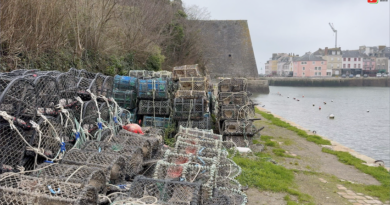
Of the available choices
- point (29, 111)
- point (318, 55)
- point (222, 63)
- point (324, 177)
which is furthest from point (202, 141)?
point (318, 55)

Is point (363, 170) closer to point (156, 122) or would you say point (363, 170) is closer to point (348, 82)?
point (156, 122)

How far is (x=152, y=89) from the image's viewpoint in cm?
677

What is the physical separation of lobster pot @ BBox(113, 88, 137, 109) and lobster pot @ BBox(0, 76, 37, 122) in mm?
3658

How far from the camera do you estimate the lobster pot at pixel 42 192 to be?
7.56 ft

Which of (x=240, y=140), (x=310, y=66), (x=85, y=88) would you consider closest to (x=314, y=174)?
(x=240, y=140)

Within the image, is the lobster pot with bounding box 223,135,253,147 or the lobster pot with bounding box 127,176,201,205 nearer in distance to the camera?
the lobster pot with bounding box 127,176,201,205

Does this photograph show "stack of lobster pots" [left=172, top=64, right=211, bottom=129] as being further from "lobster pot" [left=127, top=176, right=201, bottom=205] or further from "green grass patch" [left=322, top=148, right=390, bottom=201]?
"lobster pot" [left=127, top=176, right=201, bottom=205]

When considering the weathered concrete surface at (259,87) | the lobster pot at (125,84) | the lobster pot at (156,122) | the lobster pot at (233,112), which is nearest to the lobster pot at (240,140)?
the lobster pot at (233,112)

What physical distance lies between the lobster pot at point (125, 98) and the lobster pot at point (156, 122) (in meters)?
0.43

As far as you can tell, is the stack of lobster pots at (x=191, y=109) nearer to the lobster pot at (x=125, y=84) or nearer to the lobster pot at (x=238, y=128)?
the lobster pot at (x=238, y=128)

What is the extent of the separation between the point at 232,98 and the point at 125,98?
2624 millimetres

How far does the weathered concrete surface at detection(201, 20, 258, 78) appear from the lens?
1549 inches

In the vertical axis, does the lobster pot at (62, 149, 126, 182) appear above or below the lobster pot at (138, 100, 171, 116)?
below

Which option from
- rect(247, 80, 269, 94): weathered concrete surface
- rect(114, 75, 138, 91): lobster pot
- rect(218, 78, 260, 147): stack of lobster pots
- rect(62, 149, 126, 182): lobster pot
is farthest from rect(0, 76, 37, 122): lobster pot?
rect(247, 80, 269, 94): weathered concrete surface
